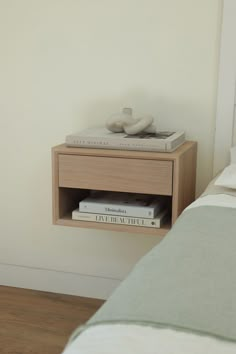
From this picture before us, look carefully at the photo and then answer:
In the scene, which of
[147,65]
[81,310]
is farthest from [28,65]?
[81,310]

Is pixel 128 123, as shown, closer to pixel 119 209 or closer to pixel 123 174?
pixel 123 174

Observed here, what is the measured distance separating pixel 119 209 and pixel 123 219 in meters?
0.04

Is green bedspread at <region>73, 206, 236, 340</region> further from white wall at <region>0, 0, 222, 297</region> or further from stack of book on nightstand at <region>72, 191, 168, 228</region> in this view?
white wall at <region>0, 0, 222, 297</region>

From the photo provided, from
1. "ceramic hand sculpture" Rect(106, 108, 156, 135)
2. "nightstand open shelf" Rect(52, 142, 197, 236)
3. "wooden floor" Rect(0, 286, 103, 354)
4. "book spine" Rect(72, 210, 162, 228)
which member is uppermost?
"ceramic hand sculpture" Rect(106, 108, 156, 135)

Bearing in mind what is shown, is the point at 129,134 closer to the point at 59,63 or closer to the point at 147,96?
the point at 147,96

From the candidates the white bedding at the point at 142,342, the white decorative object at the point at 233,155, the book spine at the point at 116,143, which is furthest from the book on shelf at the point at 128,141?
the white bedding at the point at 142,342

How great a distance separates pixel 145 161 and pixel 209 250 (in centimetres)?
76

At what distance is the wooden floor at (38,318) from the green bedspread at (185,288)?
0.96 metres

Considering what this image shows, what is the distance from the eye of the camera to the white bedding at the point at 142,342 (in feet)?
2.06

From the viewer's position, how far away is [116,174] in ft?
5.75

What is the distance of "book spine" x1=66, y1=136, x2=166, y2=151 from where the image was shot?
1.75 meters

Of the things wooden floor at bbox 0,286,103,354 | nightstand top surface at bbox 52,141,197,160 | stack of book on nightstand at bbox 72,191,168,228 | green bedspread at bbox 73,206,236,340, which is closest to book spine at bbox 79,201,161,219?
stack of book on nightstand at bbox 72,191,168,228

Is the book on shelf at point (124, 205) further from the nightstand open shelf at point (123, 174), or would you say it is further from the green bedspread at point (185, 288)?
the green bedspread at point (185, 288)

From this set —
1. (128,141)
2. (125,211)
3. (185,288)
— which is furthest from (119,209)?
(185,288)
